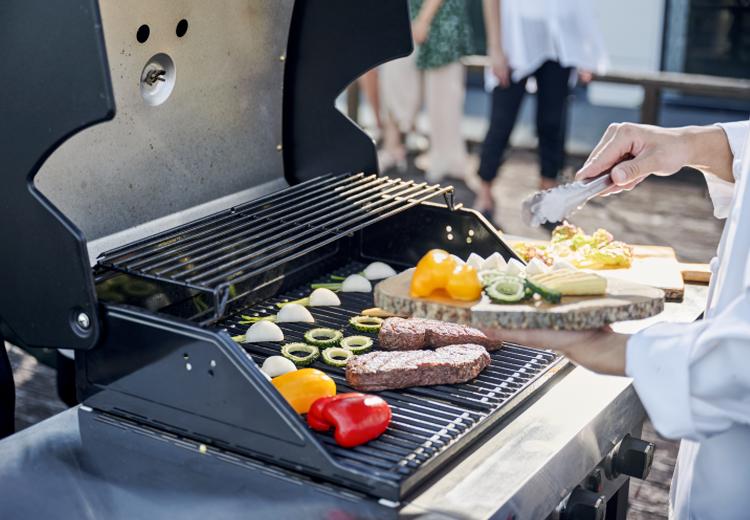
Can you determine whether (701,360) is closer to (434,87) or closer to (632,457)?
(632,457)

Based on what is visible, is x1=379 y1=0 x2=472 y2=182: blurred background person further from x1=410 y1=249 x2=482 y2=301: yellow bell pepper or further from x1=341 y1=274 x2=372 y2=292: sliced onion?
x1=410 y1=249 x2=482 y2=301: yellow bell pepper

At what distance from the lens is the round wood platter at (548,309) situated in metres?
1.45

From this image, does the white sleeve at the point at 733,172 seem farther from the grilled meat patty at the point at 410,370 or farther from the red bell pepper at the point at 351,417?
the red bell pepper at the point at 351,417

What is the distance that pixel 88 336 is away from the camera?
Result: 1.59m

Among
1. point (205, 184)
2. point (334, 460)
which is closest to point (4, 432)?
point (205, 184)

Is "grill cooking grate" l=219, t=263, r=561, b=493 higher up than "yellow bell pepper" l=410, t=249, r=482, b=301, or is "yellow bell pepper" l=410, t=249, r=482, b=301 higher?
"yellow bell pepper" l=410, t=249, r=482, b=301

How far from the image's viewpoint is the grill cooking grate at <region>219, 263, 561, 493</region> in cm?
149

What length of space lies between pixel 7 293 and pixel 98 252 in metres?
0.23

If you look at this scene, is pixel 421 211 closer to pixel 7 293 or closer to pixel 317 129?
pixel 317 129

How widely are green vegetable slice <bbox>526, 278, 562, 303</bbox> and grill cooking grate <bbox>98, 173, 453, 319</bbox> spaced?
0.42m

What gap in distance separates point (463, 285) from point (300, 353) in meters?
0.48

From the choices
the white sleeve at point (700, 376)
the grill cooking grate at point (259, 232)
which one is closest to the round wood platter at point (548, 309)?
the white sleeve at point (700, 376)

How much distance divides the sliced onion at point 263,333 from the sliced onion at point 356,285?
319 mm

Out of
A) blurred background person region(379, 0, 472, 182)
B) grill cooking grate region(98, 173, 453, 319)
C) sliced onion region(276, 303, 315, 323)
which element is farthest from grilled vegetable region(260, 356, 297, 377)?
blurred background person region(379, 0, 472, 182)
